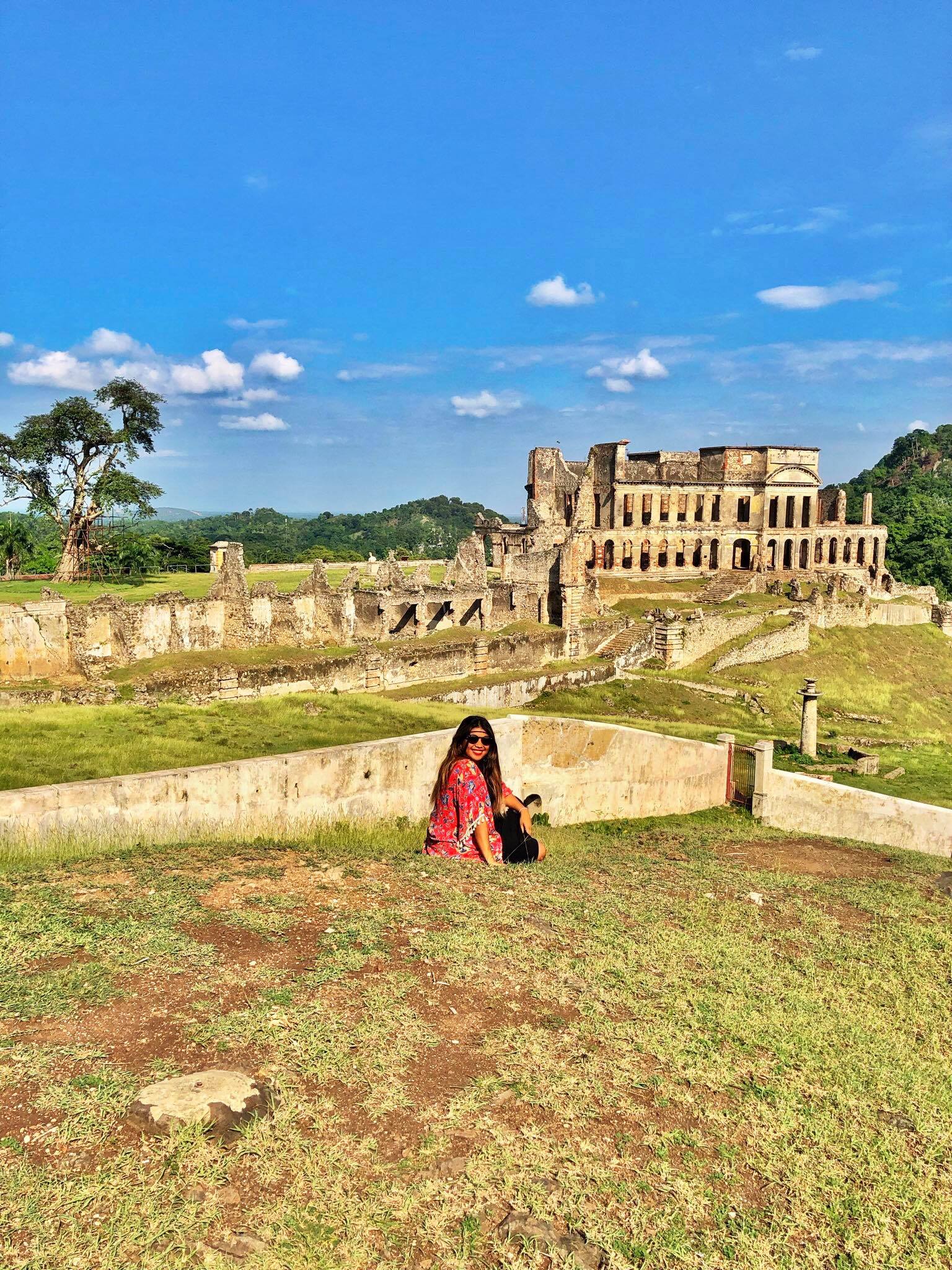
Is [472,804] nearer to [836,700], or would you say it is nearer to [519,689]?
[519,689]

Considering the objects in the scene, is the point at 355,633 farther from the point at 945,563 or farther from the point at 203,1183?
the point at 945,563

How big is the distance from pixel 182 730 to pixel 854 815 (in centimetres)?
1252

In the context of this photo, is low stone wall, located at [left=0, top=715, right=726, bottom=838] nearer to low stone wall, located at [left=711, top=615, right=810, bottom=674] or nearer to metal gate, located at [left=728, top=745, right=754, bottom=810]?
metal gate, located at [left=728, top=745, right=754, bottom=810]

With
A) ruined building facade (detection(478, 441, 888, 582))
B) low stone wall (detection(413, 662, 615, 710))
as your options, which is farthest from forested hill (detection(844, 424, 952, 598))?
low stone wall (detection(413, 662, 615, 710))

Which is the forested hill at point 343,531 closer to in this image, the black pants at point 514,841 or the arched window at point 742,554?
the arched window at point 742,554

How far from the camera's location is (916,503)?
310 feet

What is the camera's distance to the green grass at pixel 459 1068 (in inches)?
160

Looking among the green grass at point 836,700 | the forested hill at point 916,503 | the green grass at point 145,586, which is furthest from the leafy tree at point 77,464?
the forested hill at point 916,503

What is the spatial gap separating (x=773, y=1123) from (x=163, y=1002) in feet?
13.2

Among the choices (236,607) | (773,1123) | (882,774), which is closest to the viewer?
(773,1123)

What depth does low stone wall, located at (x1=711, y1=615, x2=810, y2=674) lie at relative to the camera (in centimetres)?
3497

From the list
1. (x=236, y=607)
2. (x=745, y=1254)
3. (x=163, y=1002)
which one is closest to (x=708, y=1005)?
(x=745, y=1254)

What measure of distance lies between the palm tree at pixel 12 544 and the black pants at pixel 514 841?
49561 millimetres

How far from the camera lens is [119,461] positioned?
160 feet
